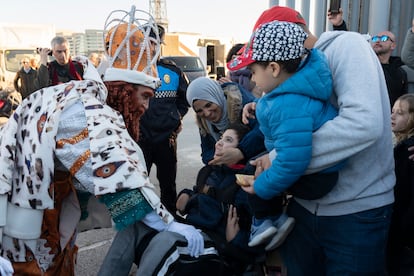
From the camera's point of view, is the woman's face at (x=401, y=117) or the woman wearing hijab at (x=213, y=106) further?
the woman wearing hijab at (x=213, y=106)

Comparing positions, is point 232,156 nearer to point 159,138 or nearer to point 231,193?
point 231,193

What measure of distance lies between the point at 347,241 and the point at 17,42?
15042mm

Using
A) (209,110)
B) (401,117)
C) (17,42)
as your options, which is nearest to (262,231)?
(401,117)

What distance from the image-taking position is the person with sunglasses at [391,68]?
134 inches

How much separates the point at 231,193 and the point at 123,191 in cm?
102

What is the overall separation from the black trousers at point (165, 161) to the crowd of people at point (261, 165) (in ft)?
5.91

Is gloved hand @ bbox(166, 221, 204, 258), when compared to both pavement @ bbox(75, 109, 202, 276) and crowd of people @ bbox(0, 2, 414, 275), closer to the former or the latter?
crowd of people @ bbox(0, 2, 414, 275)

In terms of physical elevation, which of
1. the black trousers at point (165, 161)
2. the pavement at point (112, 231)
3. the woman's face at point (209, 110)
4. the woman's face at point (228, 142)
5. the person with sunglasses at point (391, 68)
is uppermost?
the person with sunglasses at point (391, 68)

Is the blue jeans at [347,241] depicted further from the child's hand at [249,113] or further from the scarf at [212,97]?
the scarf at [212,97]

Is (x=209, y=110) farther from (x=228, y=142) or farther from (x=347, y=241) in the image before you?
(x=347, y=241)

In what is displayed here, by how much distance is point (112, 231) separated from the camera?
374 centimetres

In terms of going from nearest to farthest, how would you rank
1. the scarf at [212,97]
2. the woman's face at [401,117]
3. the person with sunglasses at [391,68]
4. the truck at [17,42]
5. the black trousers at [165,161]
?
the woman's face at [401,117] → the scarf at [212,97] → the person with sunglasses at [391,68] → the black trousers at [165,161] → the truck at [17,42]

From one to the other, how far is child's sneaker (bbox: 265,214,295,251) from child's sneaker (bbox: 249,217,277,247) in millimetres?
19

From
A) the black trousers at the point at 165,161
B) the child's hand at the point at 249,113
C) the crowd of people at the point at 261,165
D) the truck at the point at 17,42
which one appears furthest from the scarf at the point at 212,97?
Result: the truck at the point at 17,42
